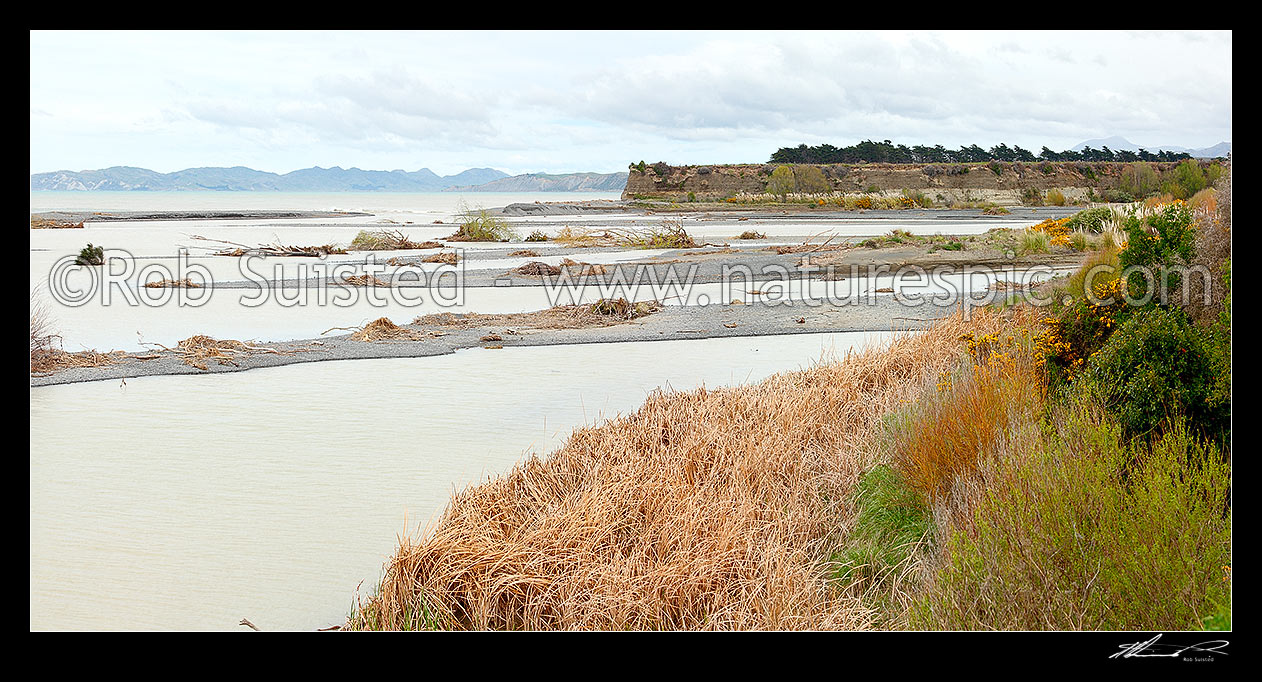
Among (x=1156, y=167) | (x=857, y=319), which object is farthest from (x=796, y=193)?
(x=857, y=319)

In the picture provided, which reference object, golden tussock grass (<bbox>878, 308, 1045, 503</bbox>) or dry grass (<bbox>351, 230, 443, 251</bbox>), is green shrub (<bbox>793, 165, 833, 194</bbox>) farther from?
golden tussock grass (<bbox>878, 308, 1045, 503</bbox>)

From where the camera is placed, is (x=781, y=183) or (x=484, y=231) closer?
(x=484, y=231)

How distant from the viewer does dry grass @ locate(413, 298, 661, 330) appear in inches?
545

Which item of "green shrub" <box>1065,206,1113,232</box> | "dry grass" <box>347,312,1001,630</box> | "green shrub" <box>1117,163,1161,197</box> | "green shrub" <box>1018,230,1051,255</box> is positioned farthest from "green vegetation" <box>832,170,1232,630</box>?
"green shrub" <box>1117,163,1161,197</box>

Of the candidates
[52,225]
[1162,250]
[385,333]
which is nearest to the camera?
[1162,250]

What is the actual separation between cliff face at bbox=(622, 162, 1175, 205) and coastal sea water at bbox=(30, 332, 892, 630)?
2158 inches

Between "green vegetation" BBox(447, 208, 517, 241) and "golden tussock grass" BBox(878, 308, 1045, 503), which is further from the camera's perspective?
"green vegetation" BBox(447, 208, 517, 241)

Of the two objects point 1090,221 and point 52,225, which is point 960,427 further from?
point 52,225

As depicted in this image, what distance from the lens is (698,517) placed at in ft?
16.9

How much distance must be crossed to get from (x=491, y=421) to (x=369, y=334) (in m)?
4.85

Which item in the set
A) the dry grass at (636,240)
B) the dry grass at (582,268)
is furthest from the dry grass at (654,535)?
the dry grass at (636,240)

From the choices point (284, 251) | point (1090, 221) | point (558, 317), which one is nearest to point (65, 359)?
point (558, 317)

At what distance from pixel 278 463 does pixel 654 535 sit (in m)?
3.40

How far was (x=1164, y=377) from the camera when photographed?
486cm
